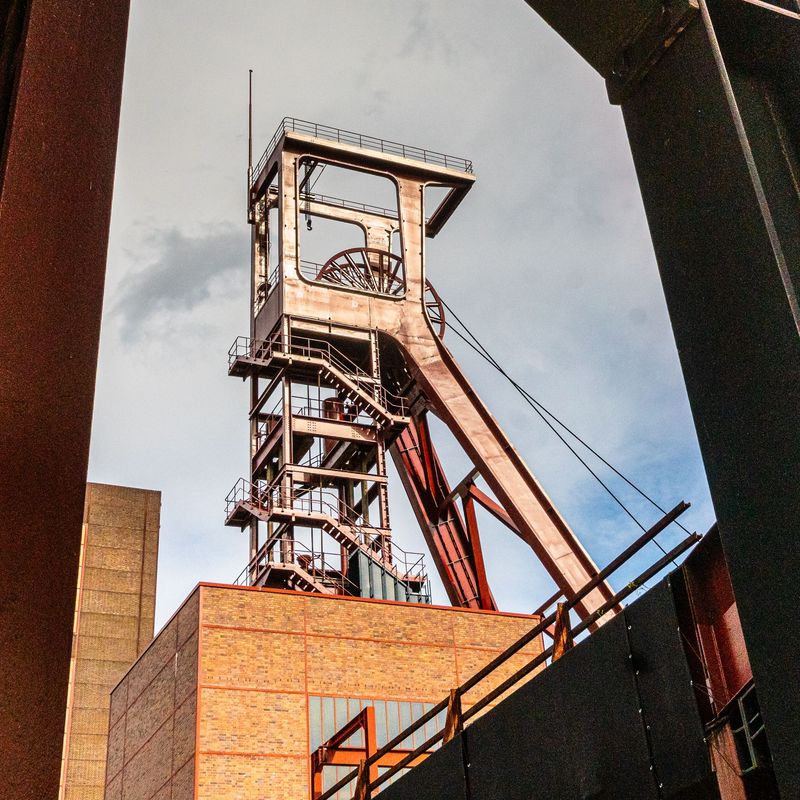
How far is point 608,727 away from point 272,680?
15.6 m

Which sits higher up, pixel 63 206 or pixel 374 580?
pixel 374 580

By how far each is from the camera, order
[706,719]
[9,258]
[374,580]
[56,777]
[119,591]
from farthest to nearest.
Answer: [119,591], [374,580], [706,719], [9,258], [56,777]

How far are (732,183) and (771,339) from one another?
501 mm

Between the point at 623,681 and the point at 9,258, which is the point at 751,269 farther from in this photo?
the point at 623,681

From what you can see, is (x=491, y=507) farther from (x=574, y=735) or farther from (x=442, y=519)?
(x=574, y=735)

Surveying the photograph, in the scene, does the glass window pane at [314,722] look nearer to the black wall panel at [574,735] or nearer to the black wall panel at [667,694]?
the black wall panel at [574,735]

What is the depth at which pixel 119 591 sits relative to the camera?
43.8m

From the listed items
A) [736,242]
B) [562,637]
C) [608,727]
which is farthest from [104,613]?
[736,242]

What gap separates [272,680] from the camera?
22281 mm

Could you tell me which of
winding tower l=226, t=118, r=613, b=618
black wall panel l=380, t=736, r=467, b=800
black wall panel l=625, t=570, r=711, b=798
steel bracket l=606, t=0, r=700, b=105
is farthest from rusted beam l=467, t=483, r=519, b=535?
steel bracket l=606, t=0, r=700, b=105

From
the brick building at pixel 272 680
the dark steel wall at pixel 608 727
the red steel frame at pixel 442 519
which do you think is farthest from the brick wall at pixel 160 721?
the dark steel wall at pixel 608 727

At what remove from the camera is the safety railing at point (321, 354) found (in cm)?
2978

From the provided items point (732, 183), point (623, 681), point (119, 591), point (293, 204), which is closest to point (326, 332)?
point (293, 204)

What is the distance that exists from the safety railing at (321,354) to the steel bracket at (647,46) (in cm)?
2589
